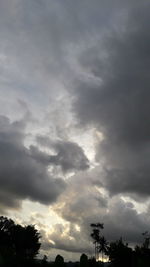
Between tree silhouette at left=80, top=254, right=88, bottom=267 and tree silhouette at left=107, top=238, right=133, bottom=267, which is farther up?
tree silhouette at left=107, top=238, right=133, bottom=267

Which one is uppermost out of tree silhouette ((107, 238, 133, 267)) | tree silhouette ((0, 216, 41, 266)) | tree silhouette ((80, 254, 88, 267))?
tree silhouette ((0, 216, 41, 266))

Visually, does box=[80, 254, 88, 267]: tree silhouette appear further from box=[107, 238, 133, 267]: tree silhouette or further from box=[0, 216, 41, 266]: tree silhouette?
box=[0, 216, 41, 266]: tree silhouette

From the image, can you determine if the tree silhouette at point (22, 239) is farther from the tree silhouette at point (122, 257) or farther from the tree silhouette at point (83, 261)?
the tree silhouette at point (83, 261)

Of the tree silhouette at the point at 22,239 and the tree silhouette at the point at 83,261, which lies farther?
the tree silhouette at the point at 22,239

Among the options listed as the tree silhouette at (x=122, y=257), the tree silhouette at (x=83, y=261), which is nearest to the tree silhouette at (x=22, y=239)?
the tree silhouette at (x=122, y=257)

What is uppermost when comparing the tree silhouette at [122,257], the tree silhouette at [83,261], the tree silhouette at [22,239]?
the tree silhouette at [22,239]

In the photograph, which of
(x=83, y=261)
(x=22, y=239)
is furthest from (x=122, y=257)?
(x=22, y=239)

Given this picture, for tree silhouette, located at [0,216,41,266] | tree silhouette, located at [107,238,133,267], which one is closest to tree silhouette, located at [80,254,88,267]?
tree silhouette, located at [107,238,133,267]

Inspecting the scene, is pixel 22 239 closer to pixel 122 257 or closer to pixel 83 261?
pixel 122 257

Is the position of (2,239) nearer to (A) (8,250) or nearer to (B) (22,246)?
(B) (22,246)

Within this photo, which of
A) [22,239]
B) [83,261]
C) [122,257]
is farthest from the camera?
[22,239]

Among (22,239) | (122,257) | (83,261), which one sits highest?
(22,239)

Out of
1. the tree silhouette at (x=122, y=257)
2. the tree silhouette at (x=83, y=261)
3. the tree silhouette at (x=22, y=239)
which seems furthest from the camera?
the tree silhouette at (x=22, y=239)

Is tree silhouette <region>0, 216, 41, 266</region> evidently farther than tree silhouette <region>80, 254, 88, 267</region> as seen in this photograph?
Yes
